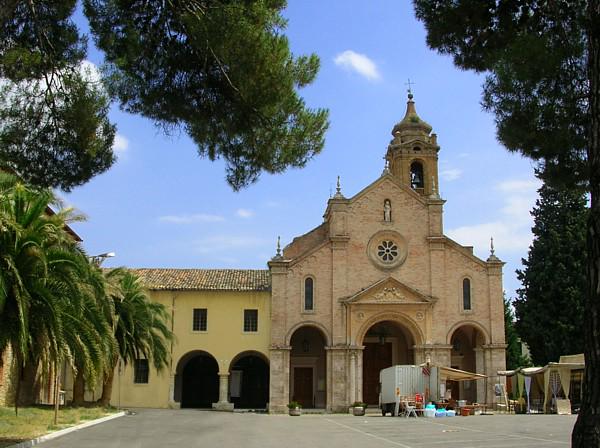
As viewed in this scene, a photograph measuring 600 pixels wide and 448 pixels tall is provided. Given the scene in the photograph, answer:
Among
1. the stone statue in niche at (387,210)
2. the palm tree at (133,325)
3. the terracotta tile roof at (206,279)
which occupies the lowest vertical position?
the palm tree at (133,325)

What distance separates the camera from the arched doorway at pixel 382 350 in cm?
4019

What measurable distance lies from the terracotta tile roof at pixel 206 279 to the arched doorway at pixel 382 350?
6641 mm

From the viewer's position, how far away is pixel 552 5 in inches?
436

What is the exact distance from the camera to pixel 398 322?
127ft

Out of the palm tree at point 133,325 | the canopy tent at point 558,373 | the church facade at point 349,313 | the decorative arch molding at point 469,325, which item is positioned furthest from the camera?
the decorative arch molding at point 469,325

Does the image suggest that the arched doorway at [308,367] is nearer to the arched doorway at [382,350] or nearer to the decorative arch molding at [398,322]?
the arched doorway at [382,350]

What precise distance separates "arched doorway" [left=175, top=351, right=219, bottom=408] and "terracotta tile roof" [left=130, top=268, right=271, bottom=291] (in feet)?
14.9

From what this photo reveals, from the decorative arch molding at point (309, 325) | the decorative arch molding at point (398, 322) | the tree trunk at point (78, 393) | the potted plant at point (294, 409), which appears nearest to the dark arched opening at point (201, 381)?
the decorative arch molding at point (309, 325)

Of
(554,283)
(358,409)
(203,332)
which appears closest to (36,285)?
(358,409)

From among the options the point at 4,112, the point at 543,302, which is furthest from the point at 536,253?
the point at 4,112

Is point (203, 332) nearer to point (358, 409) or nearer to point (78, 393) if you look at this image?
point (78, 393)

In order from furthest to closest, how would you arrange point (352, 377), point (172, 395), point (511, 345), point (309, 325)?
point (511, 345)
point (172, 395)
point (309, 325)
point (352, 377)

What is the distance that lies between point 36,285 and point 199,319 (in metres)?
24.4

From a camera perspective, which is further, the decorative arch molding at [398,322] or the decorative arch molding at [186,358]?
the decorative arch molding at [186,358]
